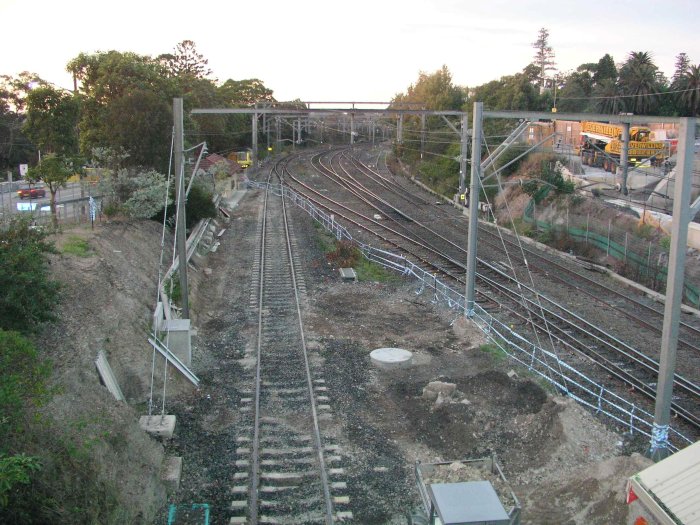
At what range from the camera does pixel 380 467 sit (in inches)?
418

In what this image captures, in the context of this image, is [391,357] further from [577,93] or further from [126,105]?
[577,93]

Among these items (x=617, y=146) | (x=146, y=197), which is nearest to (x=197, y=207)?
(x=146, y=197)

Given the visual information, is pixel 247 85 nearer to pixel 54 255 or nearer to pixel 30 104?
pixel 30 104

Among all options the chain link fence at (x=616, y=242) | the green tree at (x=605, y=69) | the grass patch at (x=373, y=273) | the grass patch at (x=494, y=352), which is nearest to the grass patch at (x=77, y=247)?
the grass patch at (x=373, y=273)

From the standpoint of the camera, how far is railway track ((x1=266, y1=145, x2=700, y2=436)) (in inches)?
574

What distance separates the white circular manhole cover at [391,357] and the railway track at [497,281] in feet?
10.3

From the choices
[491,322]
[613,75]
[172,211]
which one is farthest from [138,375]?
[613,75]

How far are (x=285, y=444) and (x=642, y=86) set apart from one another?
54.0 metres

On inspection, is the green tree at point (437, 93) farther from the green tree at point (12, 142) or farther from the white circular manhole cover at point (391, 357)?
the white circular manhole cover at point (391, 357)

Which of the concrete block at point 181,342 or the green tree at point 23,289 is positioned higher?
the green tree at point 23,289

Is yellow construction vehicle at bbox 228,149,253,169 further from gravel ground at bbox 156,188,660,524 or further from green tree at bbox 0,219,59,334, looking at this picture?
green tree at bbox 0,219,59,334

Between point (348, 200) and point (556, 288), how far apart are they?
23.0 meters

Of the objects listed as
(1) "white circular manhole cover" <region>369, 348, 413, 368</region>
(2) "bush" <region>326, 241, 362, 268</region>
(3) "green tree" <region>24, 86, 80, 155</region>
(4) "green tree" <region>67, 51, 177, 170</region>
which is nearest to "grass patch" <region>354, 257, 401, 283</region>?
(2) "bush" <region>326, 241, 362, 268</region>

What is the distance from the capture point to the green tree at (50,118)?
23.2 metres
